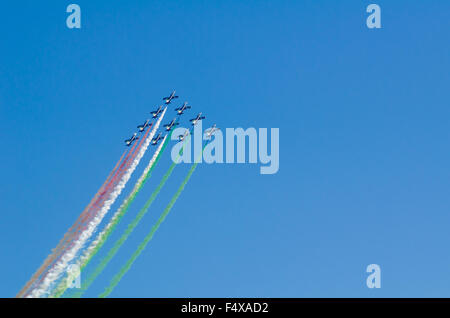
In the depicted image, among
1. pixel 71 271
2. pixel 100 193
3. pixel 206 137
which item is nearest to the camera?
pixel 71 271

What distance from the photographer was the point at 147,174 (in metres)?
76.1

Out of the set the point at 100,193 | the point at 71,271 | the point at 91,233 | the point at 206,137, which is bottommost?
the point at 71,271

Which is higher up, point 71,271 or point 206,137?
point 206,137
